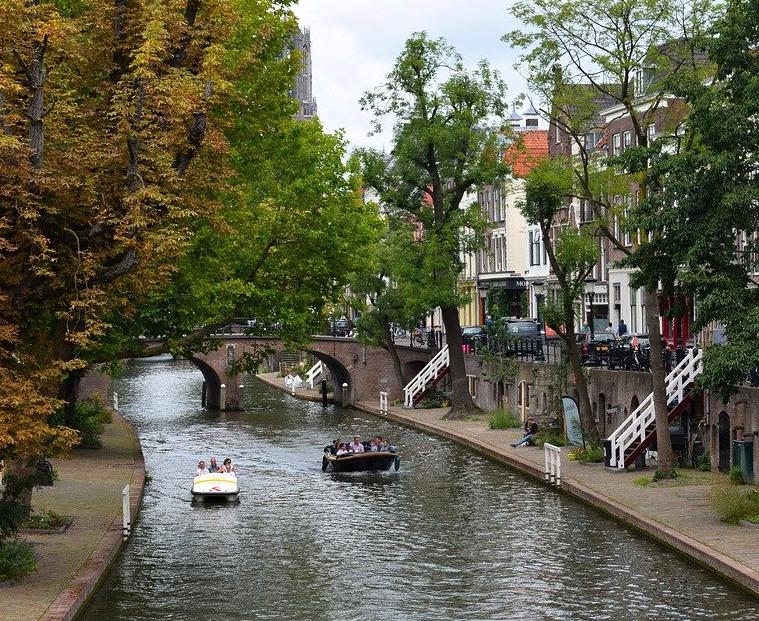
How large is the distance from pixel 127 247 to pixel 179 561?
861 cm

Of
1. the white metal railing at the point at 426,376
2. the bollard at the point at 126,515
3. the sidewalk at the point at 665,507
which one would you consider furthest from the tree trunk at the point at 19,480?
the white metal railing at the point at 426,376

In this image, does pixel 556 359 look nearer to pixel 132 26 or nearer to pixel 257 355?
pixel 257 355

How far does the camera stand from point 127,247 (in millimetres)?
26250

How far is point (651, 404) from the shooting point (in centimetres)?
4344

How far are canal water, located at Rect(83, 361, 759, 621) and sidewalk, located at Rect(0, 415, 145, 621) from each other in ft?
1.94

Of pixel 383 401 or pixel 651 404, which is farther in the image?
pixel 383 401

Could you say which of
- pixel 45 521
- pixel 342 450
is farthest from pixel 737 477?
pixel 45 521

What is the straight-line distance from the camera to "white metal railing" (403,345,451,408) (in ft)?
247

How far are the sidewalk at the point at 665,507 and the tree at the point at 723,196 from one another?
325 cm

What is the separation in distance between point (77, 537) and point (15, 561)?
18.5 ft

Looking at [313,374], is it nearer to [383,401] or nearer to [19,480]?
[383,401]

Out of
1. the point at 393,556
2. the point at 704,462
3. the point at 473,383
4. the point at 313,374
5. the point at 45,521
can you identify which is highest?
the point at 313,374

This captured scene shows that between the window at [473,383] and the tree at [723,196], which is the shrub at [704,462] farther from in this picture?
the window at [473,383]

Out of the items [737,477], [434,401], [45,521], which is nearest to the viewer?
[45,521]
